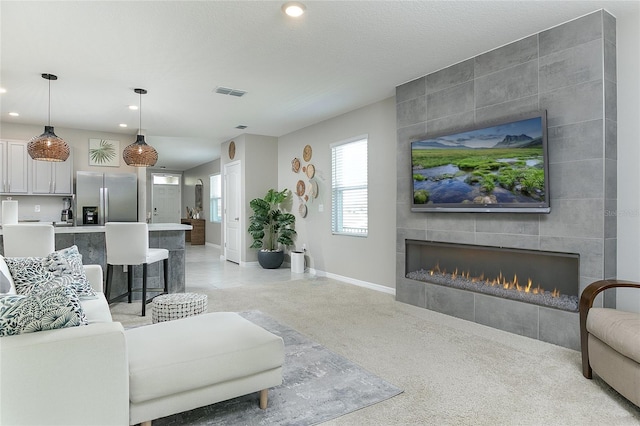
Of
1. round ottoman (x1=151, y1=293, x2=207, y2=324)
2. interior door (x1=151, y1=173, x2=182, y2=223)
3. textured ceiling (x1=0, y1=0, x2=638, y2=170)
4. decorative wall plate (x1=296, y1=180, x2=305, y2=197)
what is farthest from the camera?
interior door (x1=151, y1=173, x2=182, y2=223)

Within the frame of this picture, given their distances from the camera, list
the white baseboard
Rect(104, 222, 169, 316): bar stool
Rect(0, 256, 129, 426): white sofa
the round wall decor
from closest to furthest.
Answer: Rect(0, 256, 129, 426): white sofa, Rect(104, 222, 169, 316): bar stool, the white baseboard, the round wall decor

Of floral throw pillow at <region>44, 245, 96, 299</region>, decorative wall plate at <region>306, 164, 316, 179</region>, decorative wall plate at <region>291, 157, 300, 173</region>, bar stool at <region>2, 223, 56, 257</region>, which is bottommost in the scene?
floral throw pillow at <region>44, 245, 96, 299</region>

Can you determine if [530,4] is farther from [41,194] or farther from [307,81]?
[41,194]

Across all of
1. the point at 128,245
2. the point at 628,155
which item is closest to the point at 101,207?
the point at 128,245

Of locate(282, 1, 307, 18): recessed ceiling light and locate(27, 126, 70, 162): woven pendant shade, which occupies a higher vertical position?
locate(282, 1, 307, 18): recessed ceiling light

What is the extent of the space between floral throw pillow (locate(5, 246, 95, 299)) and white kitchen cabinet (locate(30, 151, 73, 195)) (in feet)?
13.6

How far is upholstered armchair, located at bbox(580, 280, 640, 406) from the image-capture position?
2006 mm

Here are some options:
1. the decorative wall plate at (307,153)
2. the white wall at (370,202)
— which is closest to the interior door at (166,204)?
the white wall at (370,202)

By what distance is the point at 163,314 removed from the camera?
3.02 m

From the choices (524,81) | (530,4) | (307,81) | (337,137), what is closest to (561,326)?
(524,81)

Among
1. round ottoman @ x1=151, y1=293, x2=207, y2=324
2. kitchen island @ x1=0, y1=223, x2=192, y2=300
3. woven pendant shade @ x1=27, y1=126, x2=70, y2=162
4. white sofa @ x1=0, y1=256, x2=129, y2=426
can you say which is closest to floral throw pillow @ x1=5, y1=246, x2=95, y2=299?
round ottoman @ x1=151, y1=293, x2=207, y2=324

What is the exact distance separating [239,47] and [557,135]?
286 cm

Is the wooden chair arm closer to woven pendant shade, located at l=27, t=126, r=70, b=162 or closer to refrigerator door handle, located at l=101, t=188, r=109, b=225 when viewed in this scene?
woven pendant shade, located at l=27, t=126, r=70, b=162

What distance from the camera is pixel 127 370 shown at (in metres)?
1.61
